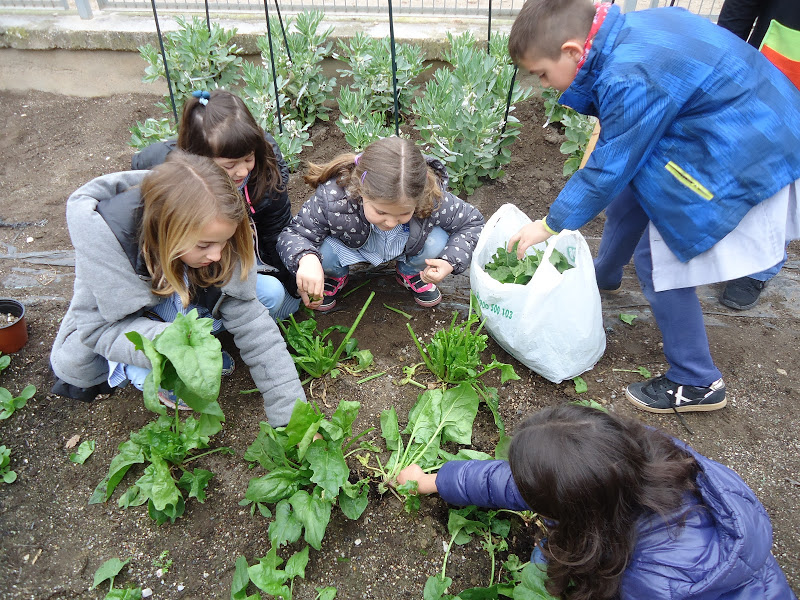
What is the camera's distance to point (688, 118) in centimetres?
175

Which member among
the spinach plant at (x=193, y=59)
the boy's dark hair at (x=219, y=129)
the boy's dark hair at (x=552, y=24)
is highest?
the boy's dark hair at (x=552, y=24)

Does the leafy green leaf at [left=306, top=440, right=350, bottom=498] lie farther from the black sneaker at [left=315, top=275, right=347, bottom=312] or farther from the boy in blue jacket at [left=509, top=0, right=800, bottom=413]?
the boy in blue jacket at [left=509, top=0, right=800, bottom=413]

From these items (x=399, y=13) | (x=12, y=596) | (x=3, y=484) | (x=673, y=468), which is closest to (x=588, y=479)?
(x=673, y=468)

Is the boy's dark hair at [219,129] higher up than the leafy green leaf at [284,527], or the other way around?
the boy's dark hair at [219,129]

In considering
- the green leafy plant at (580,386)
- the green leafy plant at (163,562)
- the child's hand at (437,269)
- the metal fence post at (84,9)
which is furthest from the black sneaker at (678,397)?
the metal fence post at (84,9)

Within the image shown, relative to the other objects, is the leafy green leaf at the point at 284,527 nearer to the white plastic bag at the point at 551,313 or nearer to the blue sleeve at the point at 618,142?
the white plastic bag at the point at 551,313

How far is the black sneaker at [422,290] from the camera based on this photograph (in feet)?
8.65

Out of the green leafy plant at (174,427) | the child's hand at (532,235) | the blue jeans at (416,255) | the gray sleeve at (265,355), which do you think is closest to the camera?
the green leafy plant at (174,427)

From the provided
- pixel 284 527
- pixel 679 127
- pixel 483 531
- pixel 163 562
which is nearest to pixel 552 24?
pixel 679 127

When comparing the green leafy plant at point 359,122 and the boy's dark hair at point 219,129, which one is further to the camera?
the green leafy plant at point 359,122

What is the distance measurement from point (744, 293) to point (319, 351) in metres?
1.97

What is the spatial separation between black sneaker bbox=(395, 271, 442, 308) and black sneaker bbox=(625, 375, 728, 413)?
37.4 inches

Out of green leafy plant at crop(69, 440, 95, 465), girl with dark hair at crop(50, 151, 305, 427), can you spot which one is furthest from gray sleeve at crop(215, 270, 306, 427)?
green leafy plant at crop(69, 440, 95, 465)

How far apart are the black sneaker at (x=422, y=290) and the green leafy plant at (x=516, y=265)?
321mm
